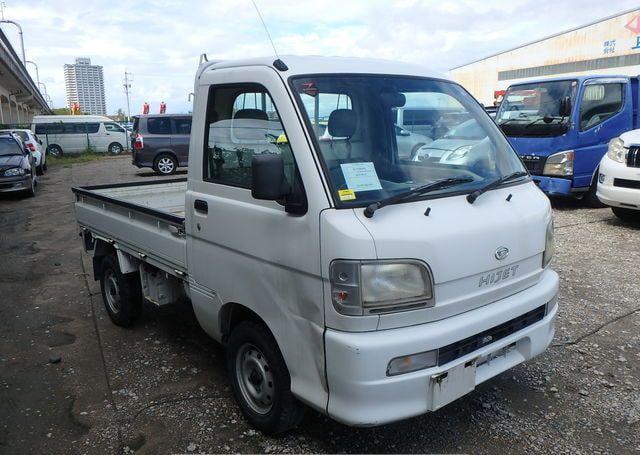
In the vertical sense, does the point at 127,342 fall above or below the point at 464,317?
below

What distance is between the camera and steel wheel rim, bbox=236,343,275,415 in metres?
2.96

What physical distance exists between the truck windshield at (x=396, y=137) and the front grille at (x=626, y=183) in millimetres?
5053

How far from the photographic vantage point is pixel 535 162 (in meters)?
9.25

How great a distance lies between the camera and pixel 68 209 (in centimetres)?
1174

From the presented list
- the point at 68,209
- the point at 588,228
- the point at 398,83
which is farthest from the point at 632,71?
the point at 398,83

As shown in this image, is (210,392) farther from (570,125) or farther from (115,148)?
(115,148)

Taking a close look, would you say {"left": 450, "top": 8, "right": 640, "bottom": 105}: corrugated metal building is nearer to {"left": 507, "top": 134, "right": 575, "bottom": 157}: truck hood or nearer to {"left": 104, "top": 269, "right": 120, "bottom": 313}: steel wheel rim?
{"left": 507, "top": 134, "right": 575, "bottom": 157}: truck hood

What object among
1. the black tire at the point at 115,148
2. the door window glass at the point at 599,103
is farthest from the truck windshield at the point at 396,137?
the black tire at the point at 115,148

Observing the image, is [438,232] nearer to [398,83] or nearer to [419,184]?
[419,184]

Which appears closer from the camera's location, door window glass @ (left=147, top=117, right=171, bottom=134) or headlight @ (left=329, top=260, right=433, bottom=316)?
headlight @ (left=329, top=260, right=433, bottom=316)

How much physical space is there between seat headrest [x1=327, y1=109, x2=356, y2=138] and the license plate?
132 cm

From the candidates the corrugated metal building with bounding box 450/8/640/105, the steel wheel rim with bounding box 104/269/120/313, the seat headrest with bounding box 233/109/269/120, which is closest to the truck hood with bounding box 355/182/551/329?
the seat headrest with bounding box 233/109/269/120

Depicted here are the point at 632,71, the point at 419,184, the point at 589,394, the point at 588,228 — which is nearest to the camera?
the point at 419,184

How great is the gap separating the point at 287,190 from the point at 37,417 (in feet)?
7.56
